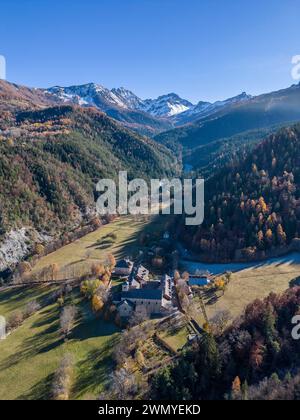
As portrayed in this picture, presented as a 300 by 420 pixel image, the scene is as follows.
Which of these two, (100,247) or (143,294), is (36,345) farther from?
(100,247)

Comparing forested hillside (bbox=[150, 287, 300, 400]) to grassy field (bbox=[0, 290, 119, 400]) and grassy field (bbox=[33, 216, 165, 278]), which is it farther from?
grassy field (bbox=[33, 216, 165, 278])

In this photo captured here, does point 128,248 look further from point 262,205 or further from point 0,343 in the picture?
point 0,343

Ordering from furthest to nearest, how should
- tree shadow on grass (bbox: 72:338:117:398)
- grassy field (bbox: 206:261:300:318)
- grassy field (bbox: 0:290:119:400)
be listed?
grassy field (bbox: 206:261:300:318)
grassy field (bbox: 0:290:119:400)
tree shadow on grass (bbox: 72:338:117:398)

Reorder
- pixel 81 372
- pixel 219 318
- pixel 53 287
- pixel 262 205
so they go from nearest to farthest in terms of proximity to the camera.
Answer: pixel 81 372
pixel 219 318
pixel 53 287
pixel 262 205

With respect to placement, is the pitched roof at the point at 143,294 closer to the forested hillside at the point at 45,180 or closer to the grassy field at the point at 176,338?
the grassy field at the point at 176,338

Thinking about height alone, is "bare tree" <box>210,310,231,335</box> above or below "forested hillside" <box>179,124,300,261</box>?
below

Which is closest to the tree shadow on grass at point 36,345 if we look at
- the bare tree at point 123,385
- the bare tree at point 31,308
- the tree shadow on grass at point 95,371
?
the bare tree at point 31,308

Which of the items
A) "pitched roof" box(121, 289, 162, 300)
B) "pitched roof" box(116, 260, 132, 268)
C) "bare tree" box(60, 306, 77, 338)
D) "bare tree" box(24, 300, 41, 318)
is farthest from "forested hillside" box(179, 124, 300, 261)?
"bare tree" box(24, 300, 41, 318)
